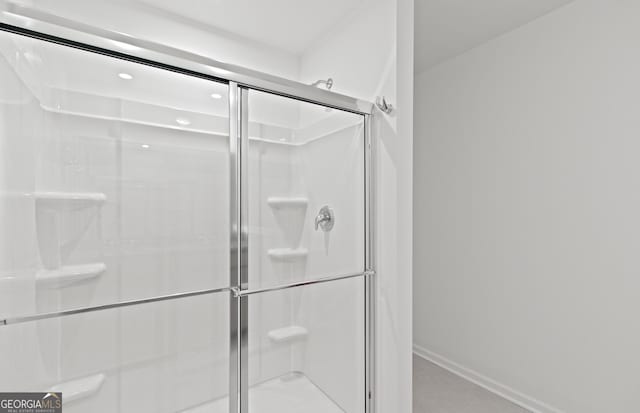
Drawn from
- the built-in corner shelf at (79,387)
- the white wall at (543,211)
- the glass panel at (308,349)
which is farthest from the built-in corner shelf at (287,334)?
the white wall at (543,211)

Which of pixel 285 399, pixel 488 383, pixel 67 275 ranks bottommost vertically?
pixel 488 383

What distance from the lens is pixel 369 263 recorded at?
1.61 meters

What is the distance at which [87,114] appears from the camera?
1088 millimetres

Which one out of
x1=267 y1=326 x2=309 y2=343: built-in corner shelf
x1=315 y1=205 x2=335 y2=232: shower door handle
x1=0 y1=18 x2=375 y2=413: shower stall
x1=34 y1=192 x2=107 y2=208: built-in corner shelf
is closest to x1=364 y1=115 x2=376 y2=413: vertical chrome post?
x1=0 y1=18 x2=375 y2=413: shower stall

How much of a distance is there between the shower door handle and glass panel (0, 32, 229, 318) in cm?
45

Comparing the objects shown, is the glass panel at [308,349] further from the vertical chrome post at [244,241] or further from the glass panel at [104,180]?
the glass panel at [104,180]

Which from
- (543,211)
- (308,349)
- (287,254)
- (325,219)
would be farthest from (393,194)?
(543,211)

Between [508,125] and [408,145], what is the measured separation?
1091 mm

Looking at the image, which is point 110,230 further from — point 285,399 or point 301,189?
point 285,399

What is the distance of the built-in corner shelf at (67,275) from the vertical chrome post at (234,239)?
1.61 ft

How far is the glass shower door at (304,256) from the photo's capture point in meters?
1.28

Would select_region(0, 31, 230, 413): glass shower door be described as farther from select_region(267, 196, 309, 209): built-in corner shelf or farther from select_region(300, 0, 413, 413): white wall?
select_region(300, 0, 413, 413): white wall

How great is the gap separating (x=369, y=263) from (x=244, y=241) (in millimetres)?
702

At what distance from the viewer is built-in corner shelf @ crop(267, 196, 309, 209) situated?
51.9 inches
